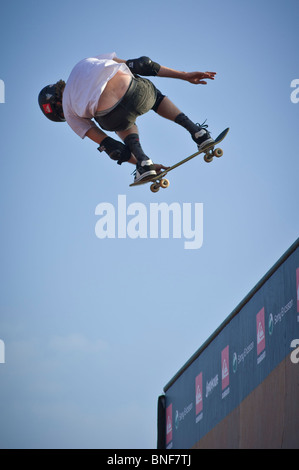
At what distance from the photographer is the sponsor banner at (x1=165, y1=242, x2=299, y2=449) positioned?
48.0 feet

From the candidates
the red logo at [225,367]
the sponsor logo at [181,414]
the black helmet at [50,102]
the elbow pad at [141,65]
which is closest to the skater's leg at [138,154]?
the elbow pad at [141,65]

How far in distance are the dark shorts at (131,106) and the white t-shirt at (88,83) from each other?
19 centimetres

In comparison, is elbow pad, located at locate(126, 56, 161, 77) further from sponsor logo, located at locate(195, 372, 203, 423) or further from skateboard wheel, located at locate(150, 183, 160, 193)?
sponsor logo, located at locate(195, 372, 203, 423)

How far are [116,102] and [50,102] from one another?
1.14 metres

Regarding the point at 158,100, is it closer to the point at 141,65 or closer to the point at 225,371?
the point at 141,65

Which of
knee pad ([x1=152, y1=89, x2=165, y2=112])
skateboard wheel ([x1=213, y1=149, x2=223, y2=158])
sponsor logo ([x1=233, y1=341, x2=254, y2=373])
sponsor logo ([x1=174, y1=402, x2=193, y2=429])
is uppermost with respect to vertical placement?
knee pad ([x1=152, y1=89, x2=165, y2=112])

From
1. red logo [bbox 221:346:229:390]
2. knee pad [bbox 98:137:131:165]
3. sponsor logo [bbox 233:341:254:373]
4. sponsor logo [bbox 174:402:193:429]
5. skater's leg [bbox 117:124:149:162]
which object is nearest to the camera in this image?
skater's leg [bbox 117:124:149:162]

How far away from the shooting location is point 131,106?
45.1ft

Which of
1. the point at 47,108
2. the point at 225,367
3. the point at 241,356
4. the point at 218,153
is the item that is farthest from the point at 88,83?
the point at 225,367

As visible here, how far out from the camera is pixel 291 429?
550 inches

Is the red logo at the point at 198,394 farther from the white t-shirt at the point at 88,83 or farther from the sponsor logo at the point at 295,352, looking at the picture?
the white t-shirt at the point at 88,83

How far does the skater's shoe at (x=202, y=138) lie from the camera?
14.5 metres

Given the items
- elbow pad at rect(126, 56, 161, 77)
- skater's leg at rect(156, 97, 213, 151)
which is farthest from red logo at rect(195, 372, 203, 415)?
elbow pad at rect(126, 56, 161, 77)
